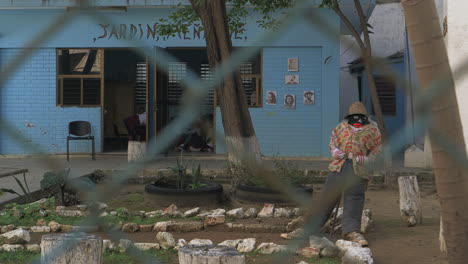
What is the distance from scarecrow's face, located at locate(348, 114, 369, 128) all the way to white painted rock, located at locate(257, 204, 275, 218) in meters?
1.66

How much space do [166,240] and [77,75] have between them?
9.63 metres

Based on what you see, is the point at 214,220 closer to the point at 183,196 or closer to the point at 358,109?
the point at 183,196

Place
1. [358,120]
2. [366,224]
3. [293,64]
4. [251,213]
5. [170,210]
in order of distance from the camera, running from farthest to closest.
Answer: [293,64] < [170,210] < [251,213] < [366,224] < [358,120]

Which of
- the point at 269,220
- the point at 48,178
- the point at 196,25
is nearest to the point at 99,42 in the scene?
the point at 196,25

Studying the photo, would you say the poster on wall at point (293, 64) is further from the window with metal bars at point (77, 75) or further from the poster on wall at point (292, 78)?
the window with metal bars at point (77, 75)

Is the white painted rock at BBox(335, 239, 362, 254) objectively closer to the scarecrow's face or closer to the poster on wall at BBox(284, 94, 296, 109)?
the scarecrow's face

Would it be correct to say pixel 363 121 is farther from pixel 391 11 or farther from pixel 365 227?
pixel 391 11

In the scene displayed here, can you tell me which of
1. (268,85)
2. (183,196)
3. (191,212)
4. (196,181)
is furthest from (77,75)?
(191,212)

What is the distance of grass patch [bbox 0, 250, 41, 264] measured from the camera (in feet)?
14.7

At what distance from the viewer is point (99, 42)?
13742mm

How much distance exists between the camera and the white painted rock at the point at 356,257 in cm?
445

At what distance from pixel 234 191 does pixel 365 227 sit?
2.29 metres

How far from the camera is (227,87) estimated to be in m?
7.75

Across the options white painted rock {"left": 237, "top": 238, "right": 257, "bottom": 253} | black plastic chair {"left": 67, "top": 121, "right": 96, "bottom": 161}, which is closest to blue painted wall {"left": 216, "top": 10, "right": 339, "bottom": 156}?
black plastic chair {"left": 67, "top": 121, "right": 96, "bottom": 161}
